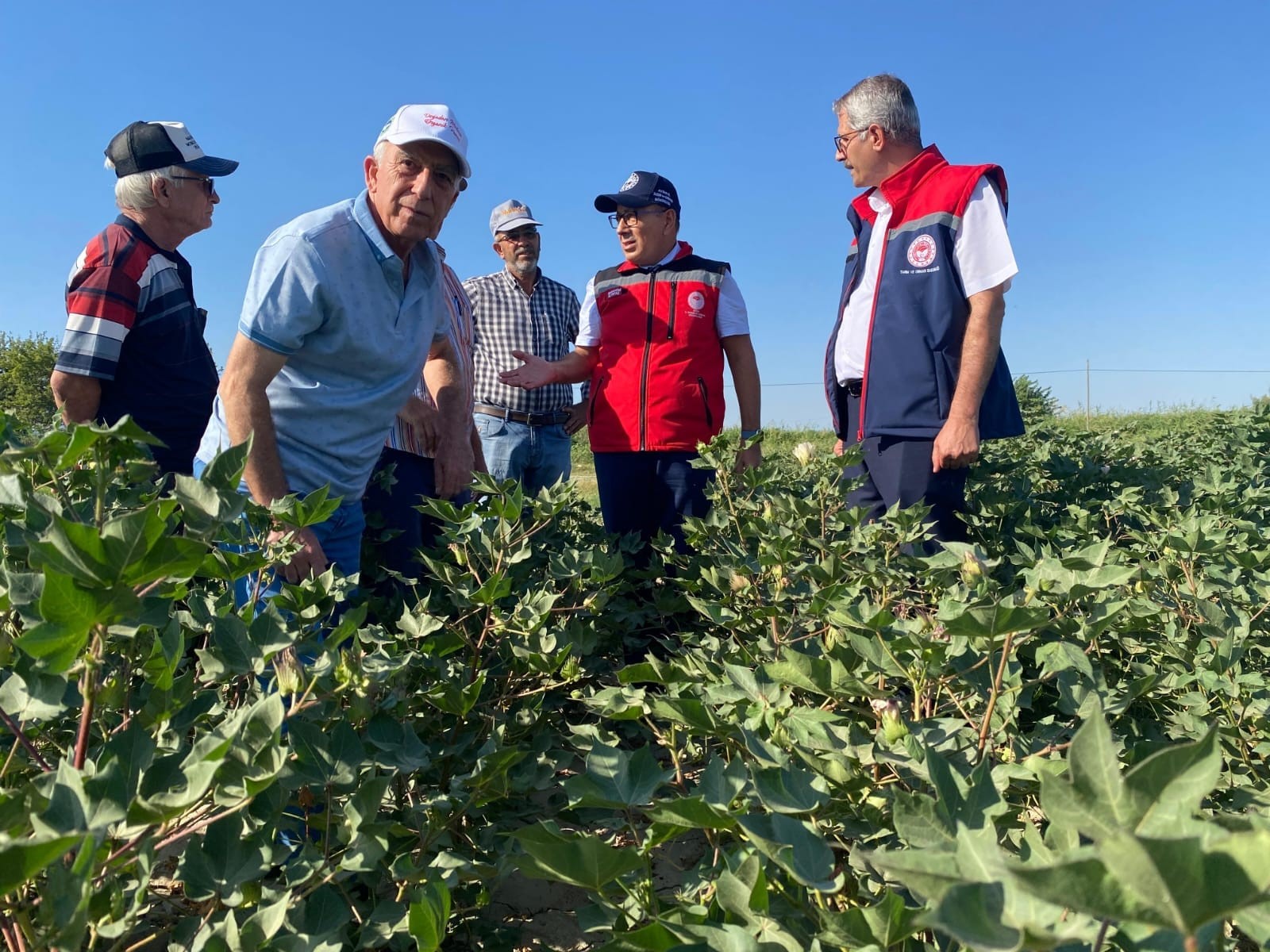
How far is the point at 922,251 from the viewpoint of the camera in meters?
2.99

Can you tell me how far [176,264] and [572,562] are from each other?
2303mm

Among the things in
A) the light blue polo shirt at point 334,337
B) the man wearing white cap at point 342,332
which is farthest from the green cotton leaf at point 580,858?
the light blue polo shirt at point 334,337

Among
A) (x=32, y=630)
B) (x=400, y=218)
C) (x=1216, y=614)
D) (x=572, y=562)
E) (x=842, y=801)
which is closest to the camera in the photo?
(x=32, y=630)

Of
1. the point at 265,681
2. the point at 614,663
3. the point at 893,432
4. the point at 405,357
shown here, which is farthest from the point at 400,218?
the point at 893,432

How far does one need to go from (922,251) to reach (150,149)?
2831 millimetres

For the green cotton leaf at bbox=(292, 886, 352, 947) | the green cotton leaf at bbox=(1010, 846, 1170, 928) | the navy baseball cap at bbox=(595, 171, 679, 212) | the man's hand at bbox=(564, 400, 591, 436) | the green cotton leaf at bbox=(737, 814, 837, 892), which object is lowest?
the green cotton leaf at bbox=(292, 886, 352, 947)

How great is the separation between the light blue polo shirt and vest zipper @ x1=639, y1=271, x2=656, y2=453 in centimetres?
A: 123

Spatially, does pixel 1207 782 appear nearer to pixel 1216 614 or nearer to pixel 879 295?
pixel 1216 614

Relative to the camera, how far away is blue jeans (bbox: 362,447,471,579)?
2920 millimetres

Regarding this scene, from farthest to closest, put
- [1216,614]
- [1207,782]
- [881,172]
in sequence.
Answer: [881,172]
[1216,614]
[1207,782]

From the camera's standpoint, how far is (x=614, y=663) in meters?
2.99

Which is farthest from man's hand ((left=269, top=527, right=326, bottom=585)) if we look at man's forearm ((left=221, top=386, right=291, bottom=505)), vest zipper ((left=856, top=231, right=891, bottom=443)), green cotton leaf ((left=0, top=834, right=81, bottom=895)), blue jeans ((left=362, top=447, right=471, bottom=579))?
vest zipper ((left=856, top=231, right=891, bottom=443))

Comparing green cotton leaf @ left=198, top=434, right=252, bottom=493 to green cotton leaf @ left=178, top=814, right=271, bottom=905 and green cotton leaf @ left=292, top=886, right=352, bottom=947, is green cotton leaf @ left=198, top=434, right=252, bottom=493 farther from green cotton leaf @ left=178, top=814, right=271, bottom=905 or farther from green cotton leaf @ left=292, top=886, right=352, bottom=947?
→ green cotton leaf @ left=292, top=886, right=352, bottom=947

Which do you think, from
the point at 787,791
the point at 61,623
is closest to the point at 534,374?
the point at 787,791
